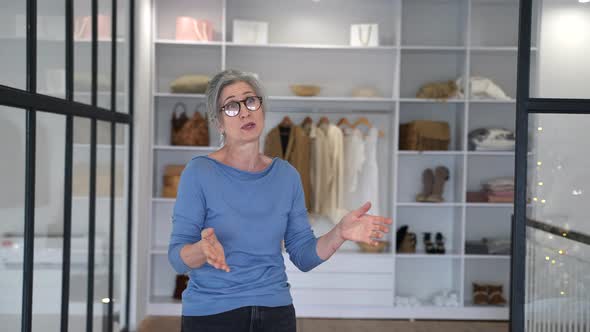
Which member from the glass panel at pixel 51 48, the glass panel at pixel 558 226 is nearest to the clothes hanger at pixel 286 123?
the glass panel at pixel 51 48

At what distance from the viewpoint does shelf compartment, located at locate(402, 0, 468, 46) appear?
5567 mm

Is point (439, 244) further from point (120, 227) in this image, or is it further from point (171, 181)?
point (120, 227)

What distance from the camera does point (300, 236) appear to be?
1812 millimetres

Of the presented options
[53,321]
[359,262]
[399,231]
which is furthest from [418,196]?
[53,321]

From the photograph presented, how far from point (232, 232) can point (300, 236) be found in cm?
24

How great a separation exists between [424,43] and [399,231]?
1585mm

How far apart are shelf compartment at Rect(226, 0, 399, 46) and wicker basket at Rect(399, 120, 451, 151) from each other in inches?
31.6

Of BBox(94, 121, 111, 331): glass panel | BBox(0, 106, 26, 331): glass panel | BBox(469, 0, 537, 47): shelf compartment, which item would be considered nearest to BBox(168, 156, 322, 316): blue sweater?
BBox(0, 106, 26, 331): glass panel

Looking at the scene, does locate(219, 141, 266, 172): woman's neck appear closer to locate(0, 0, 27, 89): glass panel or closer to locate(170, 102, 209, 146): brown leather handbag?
locate(0, 0, 27, 89): glass panel

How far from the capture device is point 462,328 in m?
4.98

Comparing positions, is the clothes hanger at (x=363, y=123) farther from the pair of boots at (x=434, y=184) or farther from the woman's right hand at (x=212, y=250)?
the woman's right hand at (x=212, y=250)

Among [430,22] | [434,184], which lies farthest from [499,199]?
[430,22]

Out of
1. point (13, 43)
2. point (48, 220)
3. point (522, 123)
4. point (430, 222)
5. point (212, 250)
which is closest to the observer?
point (212, 250)

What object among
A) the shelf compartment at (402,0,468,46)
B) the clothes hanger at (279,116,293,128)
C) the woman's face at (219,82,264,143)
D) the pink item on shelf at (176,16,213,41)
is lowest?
the woman's face at (219,82,264,143)
